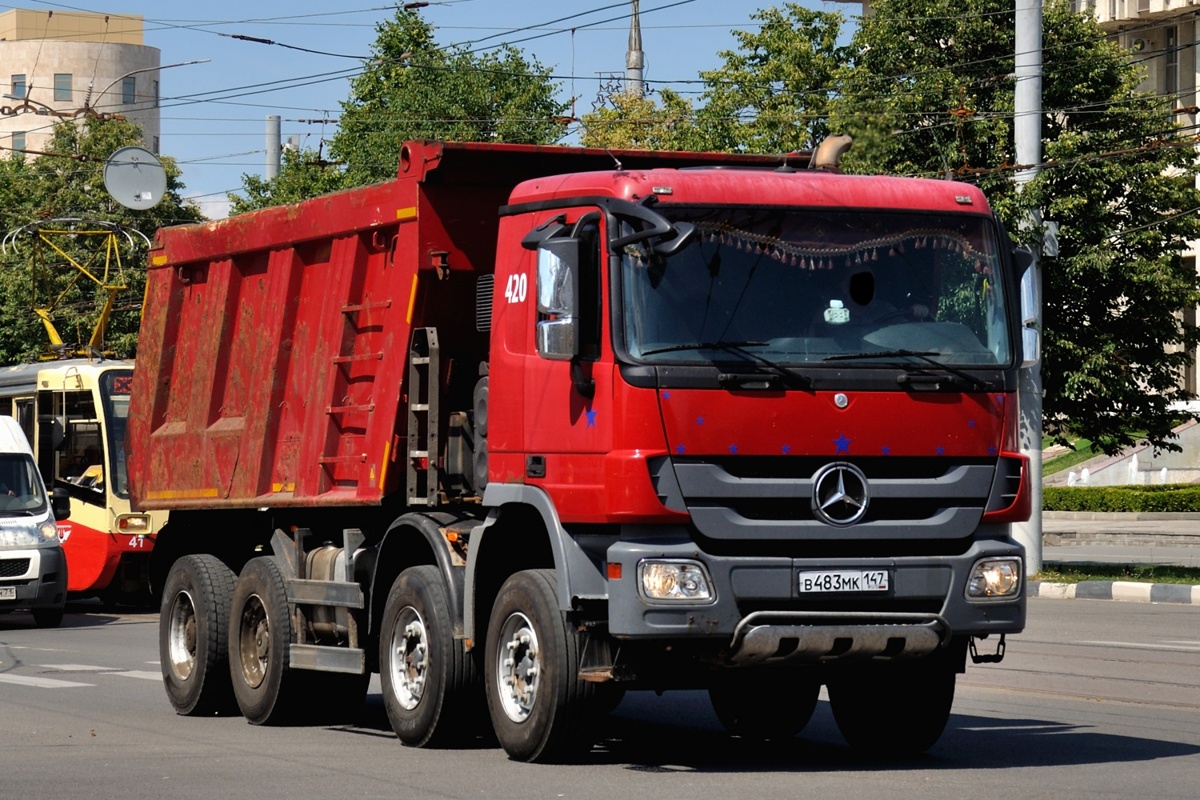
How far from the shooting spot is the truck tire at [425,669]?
10.2 meters

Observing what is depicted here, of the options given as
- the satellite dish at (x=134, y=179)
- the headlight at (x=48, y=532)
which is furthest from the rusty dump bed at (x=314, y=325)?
the satellite dish at (x=134, y=179)

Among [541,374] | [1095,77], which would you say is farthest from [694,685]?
[1095,77]

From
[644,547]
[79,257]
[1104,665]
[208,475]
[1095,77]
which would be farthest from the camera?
[79,257]

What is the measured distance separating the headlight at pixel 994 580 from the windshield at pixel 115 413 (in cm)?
1664

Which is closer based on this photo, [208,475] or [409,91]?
[208,475]

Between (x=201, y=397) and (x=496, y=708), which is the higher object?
(x=201, y=397)

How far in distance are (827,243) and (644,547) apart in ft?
5.35

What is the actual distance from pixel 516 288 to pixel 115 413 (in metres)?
16.1

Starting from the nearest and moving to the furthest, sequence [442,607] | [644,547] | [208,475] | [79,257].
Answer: [644,547] → [442,607] → [208,475] → [79,257]

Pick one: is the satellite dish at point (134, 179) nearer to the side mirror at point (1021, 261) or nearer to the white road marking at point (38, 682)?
the white road marking at point (38, 682)

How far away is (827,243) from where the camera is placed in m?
9.42

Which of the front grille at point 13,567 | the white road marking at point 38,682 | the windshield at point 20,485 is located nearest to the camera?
the white road marking at point 38,682

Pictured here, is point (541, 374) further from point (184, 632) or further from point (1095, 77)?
point (1095, 77)

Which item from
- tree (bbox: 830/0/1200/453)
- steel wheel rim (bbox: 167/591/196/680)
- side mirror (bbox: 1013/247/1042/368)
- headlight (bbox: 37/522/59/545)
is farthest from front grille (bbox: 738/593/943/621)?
tree (bbox: 830/0/1200/453)
